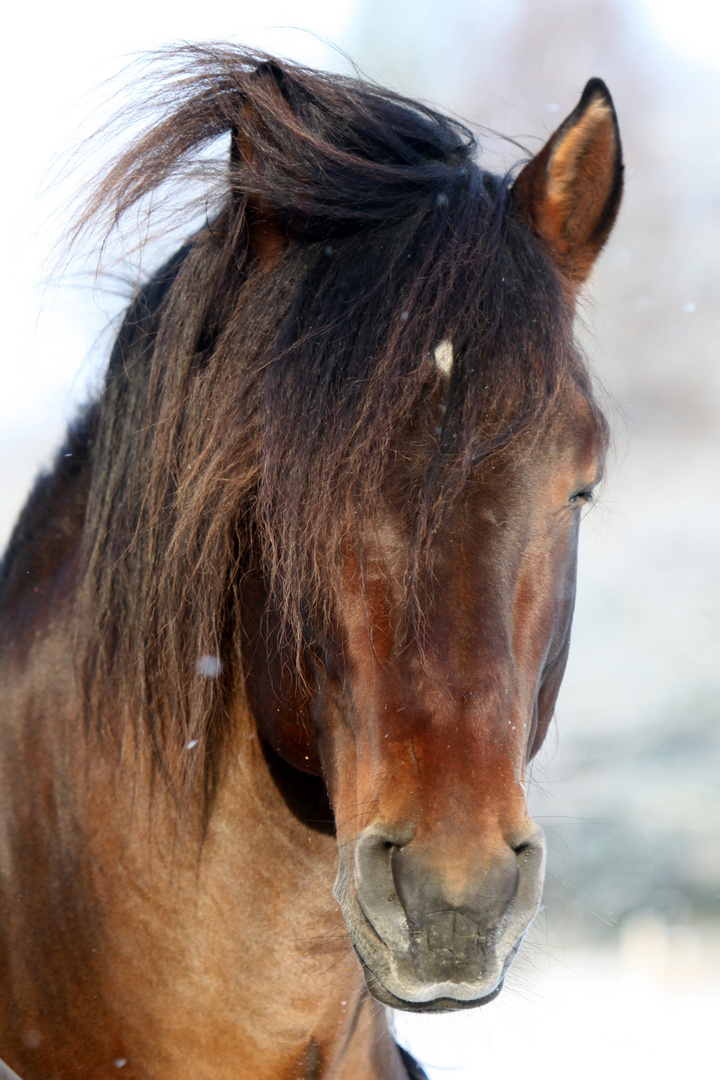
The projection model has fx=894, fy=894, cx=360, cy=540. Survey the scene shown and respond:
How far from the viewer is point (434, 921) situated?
0.94 m

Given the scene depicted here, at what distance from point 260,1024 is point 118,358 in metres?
1.11

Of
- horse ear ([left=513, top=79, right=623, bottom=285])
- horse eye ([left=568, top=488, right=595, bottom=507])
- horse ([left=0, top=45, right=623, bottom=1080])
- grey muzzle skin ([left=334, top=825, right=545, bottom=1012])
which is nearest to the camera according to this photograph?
grey muzzle skin ([left=334, top=825, right=545, bottom=1012])

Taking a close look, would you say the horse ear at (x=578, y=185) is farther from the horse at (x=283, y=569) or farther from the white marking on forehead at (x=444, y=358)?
the white marking on forehead at (x=444, y=358)

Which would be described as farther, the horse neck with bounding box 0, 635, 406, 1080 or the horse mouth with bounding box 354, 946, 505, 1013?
the horse neck with bounding box 0, 635, 406, 1080

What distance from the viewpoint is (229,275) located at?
139cm

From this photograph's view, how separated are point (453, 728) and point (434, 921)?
208 millimetres

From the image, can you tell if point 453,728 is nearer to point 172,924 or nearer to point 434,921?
point 434,921

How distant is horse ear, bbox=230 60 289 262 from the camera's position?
4.42 ft

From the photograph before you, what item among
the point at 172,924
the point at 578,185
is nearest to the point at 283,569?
the point at 172,924

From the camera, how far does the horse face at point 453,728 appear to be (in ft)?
3.13

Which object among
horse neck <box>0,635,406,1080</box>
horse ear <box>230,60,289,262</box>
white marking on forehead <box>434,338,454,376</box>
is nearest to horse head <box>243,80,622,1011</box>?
white marking on forehead <box>434,338,454,376</box>

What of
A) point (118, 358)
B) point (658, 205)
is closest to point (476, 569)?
point (118, 358)

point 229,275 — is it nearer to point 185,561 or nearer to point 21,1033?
point 185,561

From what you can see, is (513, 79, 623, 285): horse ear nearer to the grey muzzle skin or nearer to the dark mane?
the dark mane
